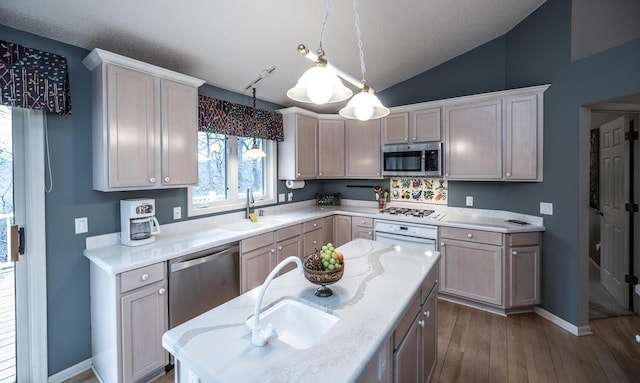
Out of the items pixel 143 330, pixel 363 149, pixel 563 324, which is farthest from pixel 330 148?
pixel 563 324

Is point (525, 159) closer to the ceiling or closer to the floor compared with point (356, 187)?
closer to the ceiling

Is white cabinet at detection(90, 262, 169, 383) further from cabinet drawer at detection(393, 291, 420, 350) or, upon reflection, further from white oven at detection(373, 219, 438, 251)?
white oven at detection(373, 219, 438, 251)

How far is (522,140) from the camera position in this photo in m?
2.92

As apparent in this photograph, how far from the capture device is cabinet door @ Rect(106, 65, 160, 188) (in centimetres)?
202

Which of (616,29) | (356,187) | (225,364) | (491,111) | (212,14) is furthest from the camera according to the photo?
(356,187)

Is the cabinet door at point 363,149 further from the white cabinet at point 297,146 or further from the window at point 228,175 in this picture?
the window at point 228,175

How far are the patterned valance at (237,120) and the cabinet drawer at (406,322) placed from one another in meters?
2.42

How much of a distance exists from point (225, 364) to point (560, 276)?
10.4 ft

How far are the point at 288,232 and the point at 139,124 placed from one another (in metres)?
1.76

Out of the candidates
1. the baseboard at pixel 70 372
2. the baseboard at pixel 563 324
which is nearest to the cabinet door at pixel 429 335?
the baseboard at pixel 563 324

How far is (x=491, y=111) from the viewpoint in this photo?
10.1 feet

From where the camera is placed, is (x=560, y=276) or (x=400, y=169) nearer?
(x=560, y=276)

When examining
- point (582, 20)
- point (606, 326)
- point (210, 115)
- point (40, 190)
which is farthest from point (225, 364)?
point (582, 20)

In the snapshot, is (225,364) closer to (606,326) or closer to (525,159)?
(525,159)
